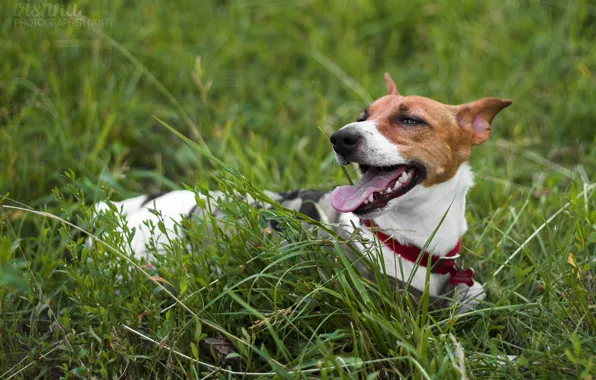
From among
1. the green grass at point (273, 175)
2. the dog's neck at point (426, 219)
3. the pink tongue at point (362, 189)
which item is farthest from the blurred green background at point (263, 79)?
the dog's neck at point (426, 219)

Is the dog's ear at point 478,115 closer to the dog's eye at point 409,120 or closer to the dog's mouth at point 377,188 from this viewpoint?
the dog's eye at point 409,120

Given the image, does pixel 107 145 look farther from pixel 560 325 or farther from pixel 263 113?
pixel 560 325

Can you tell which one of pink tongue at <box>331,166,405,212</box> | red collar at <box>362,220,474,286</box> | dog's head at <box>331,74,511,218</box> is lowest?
red collar at <box>362,220,474,286</box>

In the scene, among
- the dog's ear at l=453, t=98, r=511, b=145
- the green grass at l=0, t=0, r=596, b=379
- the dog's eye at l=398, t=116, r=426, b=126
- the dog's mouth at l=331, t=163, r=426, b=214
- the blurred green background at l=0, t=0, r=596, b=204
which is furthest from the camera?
the blurred green background at l=0, t=0, r=596, b=204

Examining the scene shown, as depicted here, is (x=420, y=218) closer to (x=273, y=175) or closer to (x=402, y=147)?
(x=402, y=147)

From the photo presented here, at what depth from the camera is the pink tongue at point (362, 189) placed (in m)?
2.62

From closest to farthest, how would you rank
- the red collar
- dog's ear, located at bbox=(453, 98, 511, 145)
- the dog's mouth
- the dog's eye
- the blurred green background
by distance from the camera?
the dog's mouth → the red collar → the dog's eye → dog's ear, located at bbox=(453, 98, 511, 145) → the blurred green background

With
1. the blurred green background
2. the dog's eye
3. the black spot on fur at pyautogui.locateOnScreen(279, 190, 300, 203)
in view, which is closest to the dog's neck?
the dog's eye

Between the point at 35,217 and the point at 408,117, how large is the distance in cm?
214

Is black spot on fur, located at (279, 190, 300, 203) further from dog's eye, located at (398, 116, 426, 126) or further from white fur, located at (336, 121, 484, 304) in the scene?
dog's eye, located at (398, 116, 426, 126)

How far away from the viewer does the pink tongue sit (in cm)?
262

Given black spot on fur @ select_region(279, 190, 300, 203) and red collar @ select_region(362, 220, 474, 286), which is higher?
black spot on fur @ select_region(279, 190, 300, 203)

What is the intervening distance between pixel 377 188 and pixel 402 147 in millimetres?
220

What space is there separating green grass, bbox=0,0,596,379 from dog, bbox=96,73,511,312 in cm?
19
